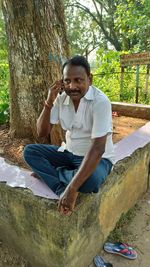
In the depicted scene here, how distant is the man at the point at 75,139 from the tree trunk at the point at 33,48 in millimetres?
929

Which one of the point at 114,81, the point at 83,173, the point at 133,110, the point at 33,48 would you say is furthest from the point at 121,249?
the point at 114,81

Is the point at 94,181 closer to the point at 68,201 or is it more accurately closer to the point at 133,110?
the point at 68,201

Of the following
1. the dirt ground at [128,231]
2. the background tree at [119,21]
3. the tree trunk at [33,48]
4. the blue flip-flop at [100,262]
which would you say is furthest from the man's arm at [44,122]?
the background tree at [119,21]

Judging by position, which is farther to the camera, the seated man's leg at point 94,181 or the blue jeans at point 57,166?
the blue jeans at point 57,166

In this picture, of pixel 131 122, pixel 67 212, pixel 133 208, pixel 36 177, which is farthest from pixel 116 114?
pixel 67 212

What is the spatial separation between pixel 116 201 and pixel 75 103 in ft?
3.48

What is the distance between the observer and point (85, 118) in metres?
1.83

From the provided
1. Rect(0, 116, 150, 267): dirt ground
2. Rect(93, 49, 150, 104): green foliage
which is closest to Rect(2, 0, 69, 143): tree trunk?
Rect(0, 116, 150, 267): dirt ground

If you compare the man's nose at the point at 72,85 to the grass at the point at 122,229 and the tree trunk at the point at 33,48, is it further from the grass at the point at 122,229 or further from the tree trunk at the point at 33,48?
the grass at the point at 122,229

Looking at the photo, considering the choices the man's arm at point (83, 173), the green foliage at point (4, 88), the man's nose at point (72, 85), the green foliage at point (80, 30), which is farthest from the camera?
the green foliage at point (80, 30)

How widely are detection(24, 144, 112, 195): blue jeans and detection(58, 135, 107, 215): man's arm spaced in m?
0.14

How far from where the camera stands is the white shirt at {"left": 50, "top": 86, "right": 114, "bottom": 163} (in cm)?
171

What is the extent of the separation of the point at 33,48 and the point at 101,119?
4.65 ft

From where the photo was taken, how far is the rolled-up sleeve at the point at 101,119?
5.54 feet
